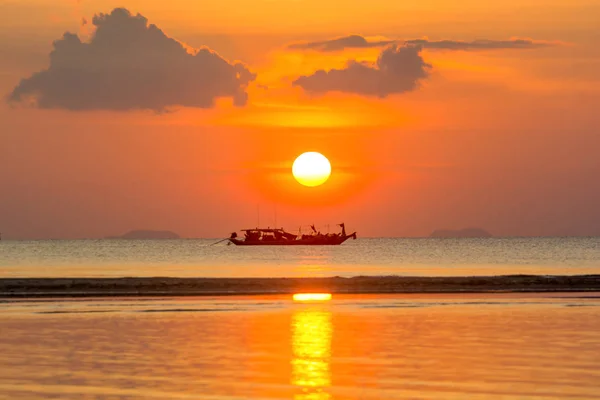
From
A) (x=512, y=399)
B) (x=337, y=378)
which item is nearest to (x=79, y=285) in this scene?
(x=337, y=378)

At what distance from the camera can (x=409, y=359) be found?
33062mm

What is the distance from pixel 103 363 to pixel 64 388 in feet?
16.6

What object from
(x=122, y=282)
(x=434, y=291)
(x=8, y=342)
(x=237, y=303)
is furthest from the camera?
(x=122, y=282)

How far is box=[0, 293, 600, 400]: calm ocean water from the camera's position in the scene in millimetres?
26953

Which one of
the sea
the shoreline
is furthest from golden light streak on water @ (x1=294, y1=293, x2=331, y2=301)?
→ the sea

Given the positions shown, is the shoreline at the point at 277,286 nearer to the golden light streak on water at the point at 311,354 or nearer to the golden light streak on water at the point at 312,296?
the golden light streak on water at the point at 312,296

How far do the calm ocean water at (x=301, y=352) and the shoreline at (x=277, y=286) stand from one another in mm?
13131

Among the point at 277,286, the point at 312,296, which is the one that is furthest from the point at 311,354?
the point at 277,286

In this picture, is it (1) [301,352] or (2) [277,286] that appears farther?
(2) [277,286]

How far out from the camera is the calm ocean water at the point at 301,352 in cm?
2695

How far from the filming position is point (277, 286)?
76.9m

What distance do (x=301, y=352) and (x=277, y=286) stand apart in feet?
137

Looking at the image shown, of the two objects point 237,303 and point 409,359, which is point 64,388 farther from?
point 237,303

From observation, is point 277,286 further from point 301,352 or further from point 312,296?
point 301,352
